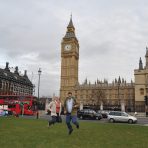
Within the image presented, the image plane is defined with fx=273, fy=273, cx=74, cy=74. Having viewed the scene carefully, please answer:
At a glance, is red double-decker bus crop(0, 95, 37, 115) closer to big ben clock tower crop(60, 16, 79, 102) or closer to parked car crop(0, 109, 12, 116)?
parked car crop(0, 109, 12, 116)

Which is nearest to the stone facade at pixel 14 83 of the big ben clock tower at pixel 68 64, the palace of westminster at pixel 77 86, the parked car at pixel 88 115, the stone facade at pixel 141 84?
the palace of westminster at pixel 77 86

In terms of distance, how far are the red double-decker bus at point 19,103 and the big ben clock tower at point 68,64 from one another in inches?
3288

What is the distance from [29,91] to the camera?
13350 centimetres

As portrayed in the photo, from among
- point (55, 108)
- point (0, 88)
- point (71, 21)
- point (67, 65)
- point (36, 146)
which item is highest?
point (71, 21)

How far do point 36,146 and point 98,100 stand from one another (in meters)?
112

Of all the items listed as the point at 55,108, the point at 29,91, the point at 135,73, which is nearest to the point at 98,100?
the point at 135,73

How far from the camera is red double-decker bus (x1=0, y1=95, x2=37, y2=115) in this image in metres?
48.1

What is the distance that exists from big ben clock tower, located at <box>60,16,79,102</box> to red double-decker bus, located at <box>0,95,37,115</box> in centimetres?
8351

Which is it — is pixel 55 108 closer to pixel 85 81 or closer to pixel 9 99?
pixel 9 99

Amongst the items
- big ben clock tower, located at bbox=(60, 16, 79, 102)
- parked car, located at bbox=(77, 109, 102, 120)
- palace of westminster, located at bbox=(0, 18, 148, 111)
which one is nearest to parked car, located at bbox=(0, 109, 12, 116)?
parked car, located at bbox=(77, 109, 102, 120)

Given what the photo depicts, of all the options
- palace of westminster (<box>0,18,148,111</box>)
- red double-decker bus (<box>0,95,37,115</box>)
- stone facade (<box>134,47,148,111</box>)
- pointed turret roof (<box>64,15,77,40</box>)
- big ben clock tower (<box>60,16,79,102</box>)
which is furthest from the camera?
pointed turret roof (<box>64,15,77,40</box>)

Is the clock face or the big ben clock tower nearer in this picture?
the big ben clock tower

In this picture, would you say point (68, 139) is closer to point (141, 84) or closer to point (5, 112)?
point (5, 112)

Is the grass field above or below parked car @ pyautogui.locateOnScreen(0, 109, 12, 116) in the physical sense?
below
